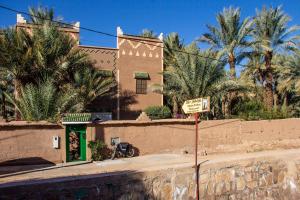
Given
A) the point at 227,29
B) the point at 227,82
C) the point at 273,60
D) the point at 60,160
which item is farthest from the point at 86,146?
the point at 273,60

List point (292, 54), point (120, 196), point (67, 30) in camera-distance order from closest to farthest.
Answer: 1. point (120, 196)
2. point (67, 30)
3. point (292, 54)

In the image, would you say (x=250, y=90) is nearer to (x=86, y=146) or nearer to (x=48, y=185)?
(x=86, y=146)

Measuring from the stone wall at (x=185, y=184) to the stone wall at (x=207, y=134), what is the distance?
190 inches

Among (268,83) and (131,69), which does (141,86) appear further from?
(268,83)

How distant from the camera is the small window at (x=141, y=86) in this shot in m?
24.6

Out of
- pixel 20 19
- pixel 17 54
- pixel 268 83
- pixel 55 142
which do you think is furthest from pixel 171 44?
pixel 55 142

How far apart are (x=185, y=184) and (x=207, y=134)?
730 centimetres

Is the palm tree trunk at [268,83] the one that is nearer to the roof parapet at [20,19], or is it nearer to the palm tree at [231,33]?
the palm tree at [231,33]

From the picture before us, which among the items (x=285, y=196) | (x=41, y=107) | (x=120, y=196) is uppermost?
(x=41, y=107)

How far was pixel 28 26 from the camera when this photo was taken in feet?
68.3

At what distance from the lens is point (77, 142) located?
14.9 meters

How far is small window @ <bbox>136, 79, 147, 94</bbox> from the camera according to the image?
24.6 m

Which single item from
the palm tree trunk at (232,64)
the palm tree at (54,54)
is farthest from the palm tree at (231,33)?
the palm tree at (54,54)

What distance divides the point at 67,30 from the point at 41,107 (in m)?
8.05
